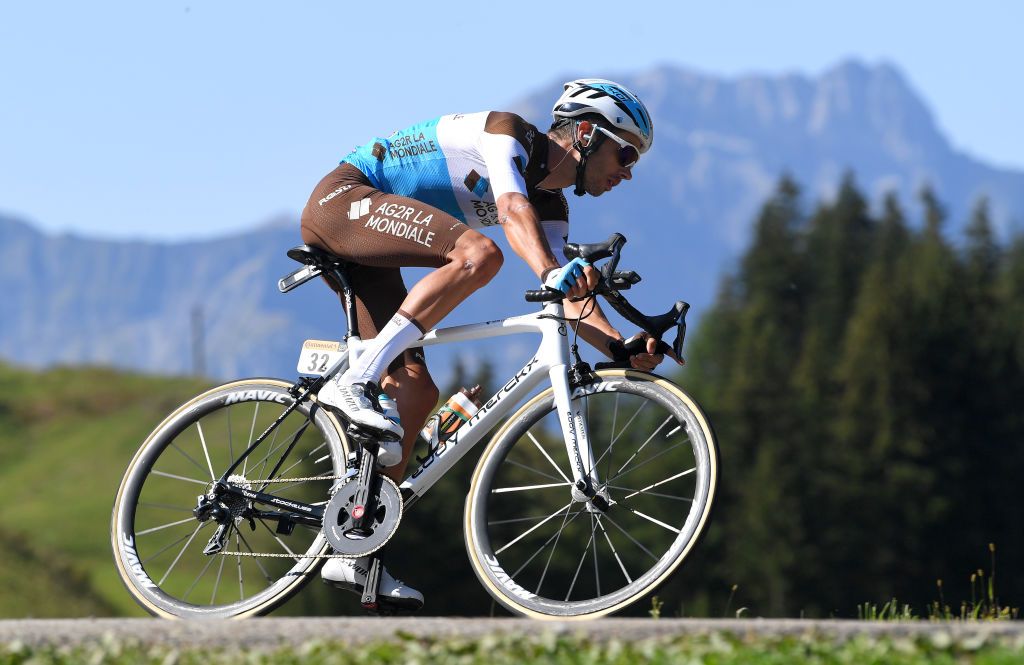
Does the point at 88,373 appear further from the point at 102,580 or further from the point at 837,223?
the point at 837,223

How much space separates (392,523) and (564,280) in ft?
4.30

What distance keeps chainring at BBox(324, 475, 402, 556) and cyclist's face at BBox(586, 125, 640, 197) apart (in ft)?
5.43

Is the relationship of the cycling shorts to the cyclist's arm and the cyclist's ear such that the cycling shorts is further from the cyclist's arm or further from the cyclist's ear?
the cyclist's ear

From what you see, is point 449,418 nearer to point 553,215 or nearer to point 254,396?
point 254,396

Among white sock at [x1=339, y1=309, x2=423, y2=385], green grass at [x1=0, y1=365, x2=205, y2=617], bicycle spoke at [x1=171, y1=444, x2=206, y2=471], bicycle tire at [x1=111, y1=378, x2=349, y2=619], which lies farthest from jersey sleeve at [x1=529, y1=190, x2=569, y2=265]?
green grass at [x1=0, y1=365, x2=205, y2=617]

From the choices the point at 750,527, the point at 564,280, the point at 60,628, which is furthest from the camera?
the point at 750,527

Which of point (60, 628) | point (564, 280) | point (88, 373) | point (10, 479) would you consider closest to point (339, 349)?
point (564, 280)

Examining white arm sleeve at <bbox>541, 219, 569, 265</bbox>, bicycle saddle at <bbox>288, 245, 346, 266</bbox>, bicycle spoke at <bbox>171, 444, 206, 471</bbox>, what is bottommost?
bicycle spoke at <bbox>171, 444, 206, 471</bbox>

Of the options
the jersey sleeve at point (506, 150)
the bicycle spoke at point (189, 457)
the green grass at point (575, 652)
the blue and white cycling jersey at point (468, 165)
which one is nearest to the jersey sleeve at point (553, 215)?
the blue and white cycling jersey at point (468, 165)

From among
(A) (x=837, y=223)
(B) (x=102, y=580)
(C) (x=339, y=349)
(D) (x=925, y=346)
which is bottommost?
(B) (x=102, y=580)

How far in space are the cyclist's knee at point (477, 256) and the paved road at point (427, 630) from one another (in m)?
1.75

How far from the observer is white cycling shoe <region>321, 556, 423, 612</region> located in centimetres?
655

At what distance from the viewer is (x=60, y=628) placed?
207 inches

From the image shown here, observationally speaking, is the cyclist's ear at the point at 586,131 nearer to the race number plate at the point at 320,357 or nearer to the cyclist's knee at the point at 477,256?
the cyclist's knee at the point at 477,256
